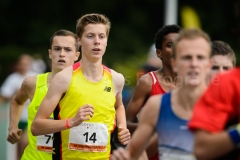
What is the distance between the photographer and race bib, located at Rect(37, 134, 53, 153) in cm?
710

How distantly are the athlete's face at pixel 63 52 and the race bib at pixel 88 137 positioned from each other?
121 cm

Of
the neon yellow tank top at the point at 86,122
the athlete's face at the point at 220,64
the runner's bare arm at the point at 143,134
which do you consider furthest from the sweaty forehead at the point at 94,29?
the runner's bare arm at the point at 143,134

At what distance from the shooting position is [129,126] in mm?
6828

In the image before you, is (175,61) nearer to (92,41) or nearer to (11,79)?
(92,41)

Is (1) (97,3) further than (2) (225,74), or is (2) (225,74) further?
(1) (97,3)

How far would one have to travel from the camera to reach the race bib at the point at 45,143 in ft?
23.3

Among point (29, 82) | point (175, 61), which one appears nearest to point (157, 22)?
point (29, 82)

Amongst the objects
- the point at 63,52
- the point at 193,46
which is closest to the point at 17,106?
the point at 63,52

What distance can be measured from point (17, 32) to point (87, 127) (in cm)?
2052

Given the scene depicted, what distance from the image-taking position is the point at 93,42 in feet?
21.6

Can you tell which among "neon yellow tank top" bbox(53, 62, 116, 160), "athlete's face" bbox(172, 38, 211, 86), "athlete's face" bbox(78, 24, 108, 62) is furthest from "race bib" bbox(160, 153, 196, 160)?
"athlete's face" bbox(78, 24, 108, 62)

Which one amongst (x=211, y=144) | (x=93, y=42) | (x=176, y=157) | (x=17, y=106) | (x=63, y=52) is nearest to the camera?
(x=211, y=144)

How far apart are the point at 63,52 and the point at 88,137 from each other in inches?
59.8

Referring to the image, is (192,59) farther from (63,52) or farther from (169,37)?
(63,52)
